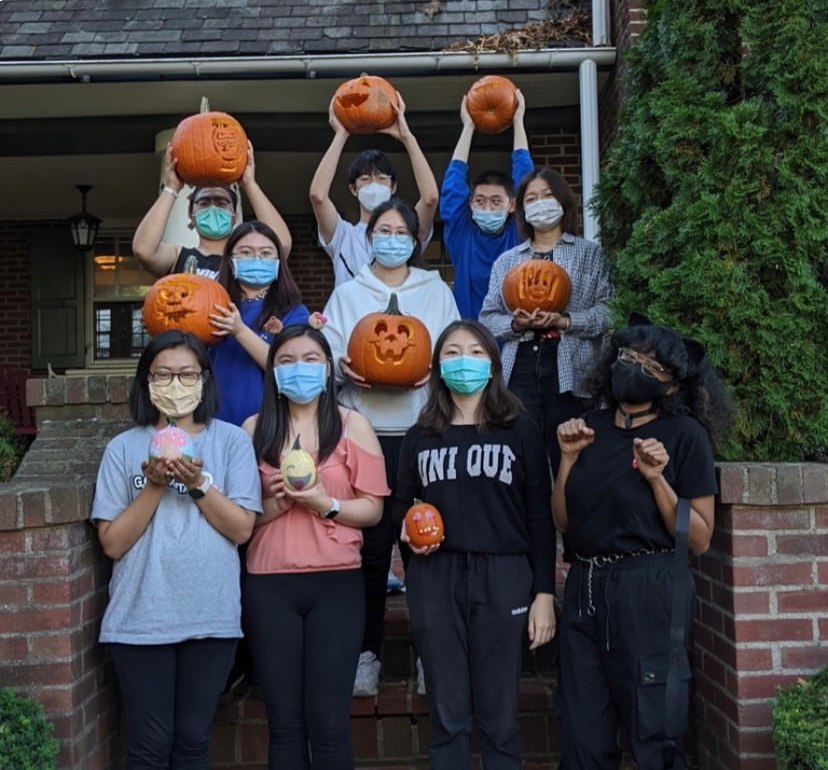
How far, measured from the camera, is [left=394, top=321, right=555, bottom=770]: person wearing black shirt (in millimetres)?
2982

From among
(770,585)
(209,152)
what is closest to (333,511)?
(770,585)

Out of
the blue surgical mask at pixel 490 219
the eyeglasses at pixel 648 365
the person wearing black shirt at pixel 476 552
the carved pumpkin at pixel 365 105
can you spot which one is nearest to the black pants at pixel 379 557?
the person wearing black shirt at pixel 476 552

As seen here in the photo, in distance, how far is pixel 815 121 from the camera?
3.25 metres

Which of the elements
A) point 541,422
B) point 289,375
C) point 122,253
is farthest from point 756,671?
point 122,253

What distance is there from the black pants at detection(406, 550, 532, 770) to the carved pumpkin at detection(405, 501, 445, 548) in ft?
0.47

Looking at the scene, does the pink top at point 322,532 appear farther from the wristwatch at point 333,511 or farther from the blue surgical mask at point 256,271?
the blue surgical mask at point 256,271

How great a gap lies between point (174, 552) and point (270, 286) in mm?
1212

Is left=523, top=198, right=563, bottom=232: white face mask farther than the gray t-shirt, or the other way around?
left=523, top=198, right=563, bottom=232: white face mask

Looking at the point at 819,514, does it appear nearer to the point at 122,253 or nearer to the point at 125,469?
the point at 125,469

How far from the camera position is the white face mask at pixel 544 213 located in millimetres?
3973

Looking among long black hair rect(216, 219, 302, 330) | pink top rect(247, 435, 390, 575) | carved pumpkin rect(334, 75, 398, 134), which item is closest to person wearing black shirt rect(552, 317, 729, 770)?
pink top rect(247, 435, 390, 575)

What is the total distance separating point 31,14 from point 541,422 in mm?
6505

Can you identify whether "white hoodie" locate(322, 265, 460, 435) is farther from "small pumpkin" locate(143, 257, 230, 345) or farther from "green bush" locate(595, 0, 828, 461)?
"green bush" locate(595, 0, 828, 461)

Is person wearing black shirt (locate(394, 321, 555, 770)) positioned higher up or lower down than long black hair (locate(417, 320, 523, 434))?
→ lower down
